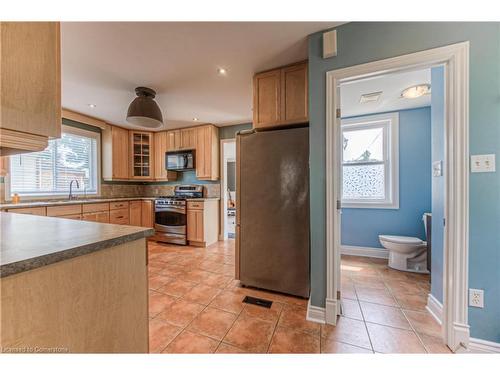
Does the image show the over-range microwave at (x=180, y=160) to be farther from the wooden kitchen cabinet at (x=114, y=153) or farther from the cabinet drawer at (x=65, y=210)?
the cabinet drawer at (x=65, y=210)

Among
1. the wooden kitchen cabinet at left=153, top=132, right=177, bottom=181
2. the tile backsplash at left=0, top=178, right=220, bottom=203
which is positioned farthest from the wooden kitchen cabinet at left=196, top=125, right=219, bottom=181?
the wooden kitchen cabinet at left=153, top=132, right=177, bottom=181

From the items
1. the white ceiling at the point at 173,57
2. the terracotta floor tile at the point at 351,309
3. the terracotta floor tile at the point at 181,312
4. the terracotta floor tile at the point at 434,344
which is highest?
the white ceiling at the point at 173,57

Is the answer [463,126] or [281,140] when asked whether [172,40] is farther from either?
[463,126]

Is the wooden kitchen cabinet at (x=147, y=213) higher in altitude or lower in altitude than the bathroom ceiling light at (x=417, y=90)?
lower

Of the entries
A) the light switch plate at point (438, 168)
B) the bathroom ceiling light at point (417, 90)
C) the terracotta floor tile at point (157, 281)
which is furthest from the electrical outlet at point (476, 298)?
the terracotta floor tile at point (157, 281)

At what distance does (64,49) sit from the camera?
1833 millimetres

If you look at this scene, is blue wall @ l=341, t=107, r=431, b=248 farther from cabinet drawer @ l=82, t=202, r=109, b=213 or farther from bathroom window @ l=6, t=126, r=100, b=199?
bathroom window @ l=6, t=126, r=100, b=199

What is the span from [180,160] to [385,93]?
376cm

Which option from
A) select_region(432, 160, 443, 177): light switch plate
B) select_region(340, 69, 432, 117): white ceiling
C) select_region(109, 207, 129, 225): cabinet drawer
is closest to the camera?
select_region(432, 160, 443, 177): light switch plate

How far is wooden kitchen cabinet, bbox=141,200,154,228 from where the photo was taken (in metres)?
4.22

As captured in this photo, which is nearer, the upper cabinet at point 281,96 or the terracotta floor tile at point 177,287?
the upper cabinet at point 281,96

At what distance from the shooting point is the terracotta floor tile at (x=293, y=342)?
1.38 metres

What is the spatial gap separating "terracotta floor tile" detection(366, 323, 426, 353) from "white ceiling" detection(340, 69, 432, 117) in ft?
7.19

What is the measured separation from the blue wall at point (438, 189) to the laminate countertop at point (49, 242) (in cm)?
222
